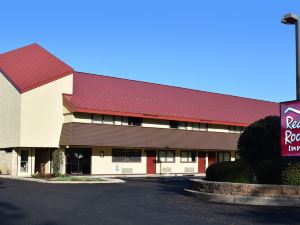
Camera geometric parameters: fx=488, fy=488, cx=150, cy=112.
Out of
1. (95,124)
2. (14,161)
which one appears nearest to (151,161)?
(95,124)

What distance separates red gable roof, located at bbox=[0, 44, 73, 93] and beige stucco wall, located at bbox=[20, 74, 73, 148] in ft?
1.59

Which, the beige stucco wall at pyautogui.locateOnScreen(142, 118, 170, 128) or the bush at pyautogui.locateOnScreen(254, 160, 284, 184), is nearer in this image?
the bush at pyautogui.locateOnScreen(254, 160, 284, 184)

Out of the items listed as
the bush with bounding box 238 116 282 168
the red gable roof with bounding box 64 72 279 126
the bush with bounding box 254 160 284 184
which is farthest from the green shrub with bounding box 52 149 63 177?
the bush with bounding box 254 160 284 184

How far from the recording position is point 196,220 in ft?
41.8

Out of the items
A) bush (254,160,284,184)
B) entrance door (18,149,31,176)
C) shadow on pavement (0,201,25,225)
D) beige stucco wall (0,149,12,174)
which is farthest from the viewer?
beige stucco wall (0,149,12,174)

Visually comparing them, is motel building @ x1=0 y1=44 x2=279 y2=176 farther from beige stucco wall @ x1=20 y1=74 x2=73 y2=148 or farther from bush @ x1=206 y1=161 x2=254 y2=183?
bush @ x1=206 y1=161 x2=254 y2=183

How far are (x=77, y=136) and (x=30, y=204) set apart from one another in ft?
64.6

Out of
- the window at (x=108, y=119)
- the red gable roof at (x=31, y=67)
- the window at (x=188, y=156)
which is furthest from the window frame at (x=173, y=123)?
the red gable roof at (x=31, y=67)

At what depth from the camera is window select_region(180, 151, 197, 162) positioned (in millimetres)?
44562

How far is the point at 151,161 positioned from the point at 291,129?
25982 mm

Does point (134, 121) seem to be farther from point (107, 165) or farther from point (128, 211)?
point (128, 211)

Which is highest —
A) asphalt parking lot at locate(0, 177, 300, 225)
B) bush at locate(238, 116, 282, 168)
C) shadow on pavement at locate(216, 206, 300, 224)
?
bush at locate(238, 116, 282, 168)

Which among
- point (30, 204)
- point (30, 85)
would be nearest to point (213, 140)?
point (30, 85)

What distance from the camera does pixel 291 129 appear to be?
16875mm
